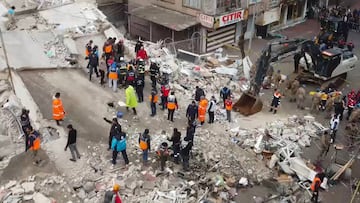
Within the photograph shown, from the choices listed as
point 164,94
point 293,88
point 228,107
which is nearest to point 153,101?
point 164,94

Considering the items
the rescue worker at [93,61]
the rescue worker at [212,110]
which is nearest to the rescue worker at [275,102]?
the rescue worker at [212,110]

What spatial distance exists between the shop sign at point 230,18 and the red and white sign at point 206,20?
293 millimetres

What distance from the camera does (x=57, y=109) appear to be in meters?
15.8

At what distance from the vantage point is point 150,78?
20.0m

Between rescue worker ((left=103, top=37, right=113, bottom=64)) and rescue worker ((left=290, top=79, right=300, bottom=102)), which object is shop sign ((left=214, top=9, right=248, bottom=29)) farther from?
rescue worker ((left=103, top=37, right=113, bottom=64))

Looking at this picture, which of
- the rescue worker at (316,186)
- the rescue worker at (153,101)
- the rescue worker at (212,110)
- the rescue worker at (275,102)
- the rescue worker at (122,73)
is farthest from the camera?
the rescue worker at (275,102)

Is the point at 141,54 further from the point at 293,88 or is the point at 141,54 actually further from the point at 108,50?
the point at 293,88

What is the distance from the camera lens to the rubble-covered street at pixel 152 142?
14.2 m

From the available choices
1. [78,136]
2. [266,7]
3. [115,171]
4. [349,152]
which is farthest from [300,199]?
[266,7]

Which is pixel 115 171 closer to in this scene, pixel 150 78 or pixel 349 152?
pixel 150 78

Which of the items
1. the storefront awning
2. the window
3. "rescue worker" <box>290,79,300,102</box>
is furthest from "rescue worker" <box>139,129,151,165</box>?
the window

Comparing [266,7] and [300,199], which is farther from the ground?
[266,7]

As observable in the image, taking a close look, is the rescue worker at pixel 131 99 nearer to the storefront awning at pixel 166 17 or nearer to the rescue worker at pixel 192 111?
the rescue worker at pixel 192 111

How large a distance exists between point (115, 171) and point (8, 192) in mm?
3240
